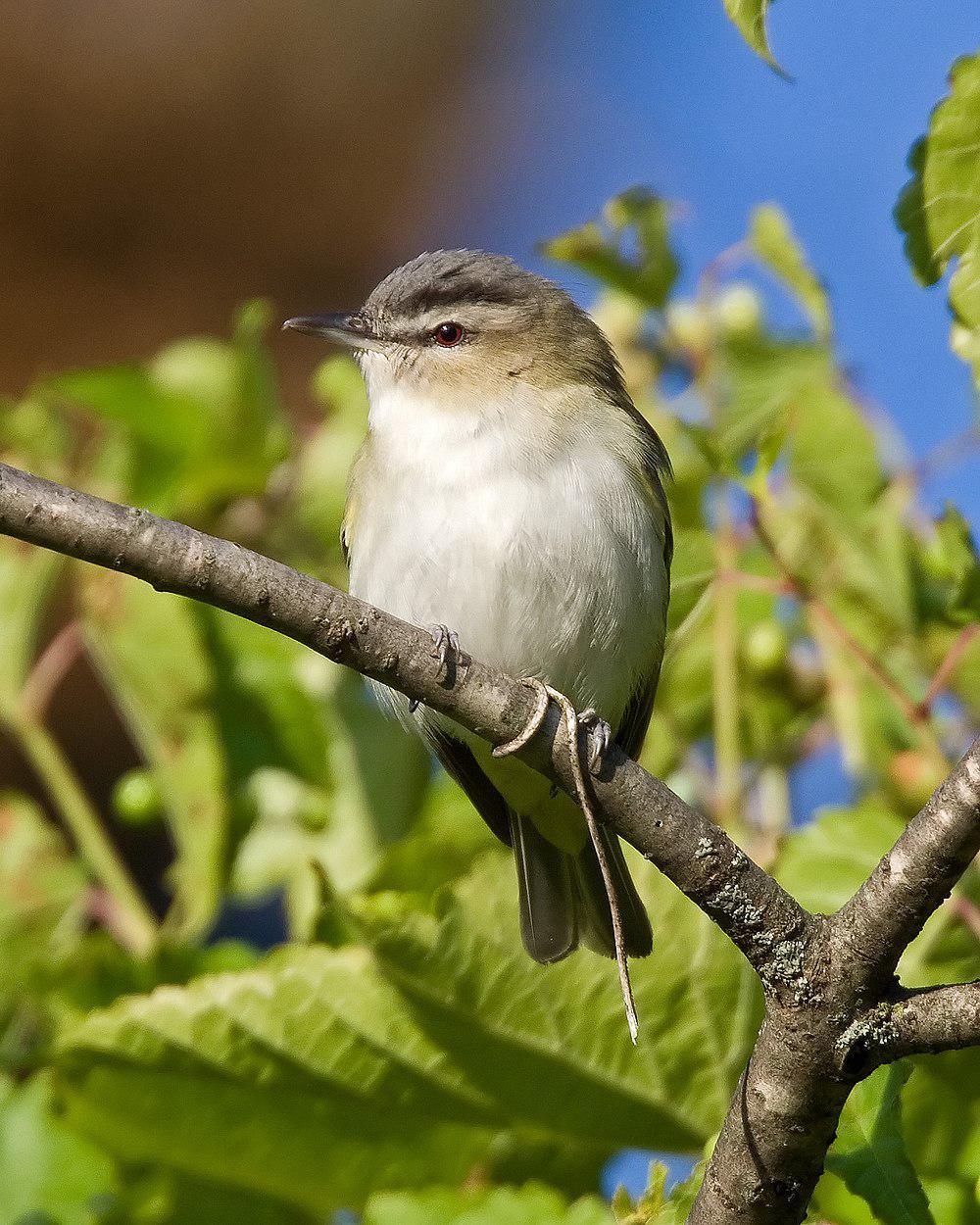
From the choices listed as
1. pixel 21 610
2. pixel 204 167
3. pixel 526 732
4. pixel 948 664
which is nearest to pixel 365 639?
pixel 526 732

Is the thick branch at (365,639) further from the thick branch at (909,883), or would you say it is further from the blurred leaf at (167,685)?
the blurred leaf at (167,685)

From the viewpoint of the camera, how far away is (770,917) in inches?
69.3

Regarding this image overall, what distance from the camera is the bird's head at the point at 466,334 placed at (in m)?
3.40

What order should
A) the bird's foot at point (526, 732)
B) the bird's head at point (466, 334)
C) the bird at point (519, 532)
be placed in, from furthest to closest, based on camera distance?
1. the bird's head at point (466, 334)
2. the bird at point (519, 532)
3. the bird's foot at point (526, 732)

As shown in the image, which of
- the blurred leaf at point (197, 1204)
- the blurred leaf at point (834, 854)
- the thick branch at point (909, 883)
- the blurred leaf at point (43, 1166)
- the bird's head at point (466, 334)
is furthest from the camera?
the bird's head at point (466, 334)

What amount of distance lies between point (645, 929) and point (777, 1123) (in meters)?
0.76

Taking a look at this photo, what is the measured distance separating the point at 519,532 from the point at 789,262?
30.7 inches

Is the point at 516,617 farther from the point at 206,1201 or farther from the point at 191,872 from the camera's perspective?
the point at 206,1201

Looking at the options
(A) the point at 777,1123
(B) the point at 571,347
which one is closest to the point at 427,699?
(A) the point at 777,1123

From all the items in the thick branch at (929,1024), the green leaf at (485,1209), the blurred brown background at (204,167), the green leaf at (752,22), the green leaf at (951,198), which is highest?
the blurred brown background at (204,167)

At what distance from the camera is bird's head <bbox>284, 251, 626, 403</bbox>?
134 inches

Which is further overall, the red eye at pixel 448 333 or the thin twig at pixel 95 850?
the red eye at pixel 448 333

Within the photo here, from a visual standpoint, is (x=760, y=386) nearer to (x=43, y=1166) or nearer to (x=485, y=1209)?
(x=485, y=1209)

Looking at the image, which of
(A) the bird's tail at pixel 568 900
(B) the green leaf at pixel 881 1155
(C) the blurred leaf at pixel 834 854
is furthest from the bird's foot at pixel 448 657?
(C) the blurred leaf at pixel 834 854
